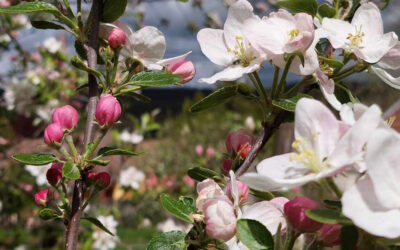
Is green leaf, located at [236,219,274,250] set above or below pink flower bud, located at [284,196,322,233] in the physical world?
below

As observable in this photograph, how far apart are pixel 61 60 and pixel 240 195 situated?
267cm

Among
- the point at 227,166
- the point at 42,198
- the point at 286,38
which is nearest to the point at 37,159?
the point at 42,198

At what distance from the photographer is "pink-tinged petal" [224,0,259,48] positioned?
28.0 inches

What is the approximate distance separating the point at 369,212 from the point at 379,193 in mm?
18

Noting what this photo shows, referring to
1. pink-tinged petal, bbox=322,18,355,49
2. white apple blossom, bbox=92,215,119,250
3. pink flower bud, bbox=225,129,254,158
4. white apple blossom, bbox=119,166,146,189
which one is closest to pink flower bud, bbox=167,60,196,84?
pink flower bud, bbox=225,129,254,158

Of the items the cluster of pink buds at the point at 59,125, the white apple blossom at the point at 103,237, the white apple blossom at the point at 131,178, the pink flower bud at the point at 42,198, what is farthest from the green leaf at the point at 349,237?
the white apple blossom at the point at 131,178

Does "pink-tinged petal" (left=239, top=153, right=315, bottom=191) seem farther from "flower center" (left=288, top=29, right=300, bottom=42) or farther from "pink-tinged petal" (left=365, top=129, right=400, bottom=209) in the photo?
"flower center" (left=288, top=29, right=300, bottom=42)

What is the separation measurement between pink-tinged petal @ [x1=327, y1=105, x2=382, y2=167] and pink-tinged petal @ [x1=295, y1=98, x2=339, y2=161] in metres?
0.04

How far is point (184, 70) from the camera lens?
0.80 meters

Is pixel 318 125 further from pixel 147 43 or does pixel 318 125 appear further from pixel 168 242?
pixel 147 43

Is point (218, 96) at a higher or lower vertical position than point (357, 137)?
lower

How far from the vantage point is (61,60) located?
10.2 feet

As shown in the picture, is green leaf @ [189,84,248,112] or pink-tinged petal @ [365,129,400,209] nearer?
pink-tinged petal @ [365,129,400,209]

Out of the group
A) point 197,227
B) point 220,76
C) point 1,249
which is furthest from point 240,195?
point 1,249
